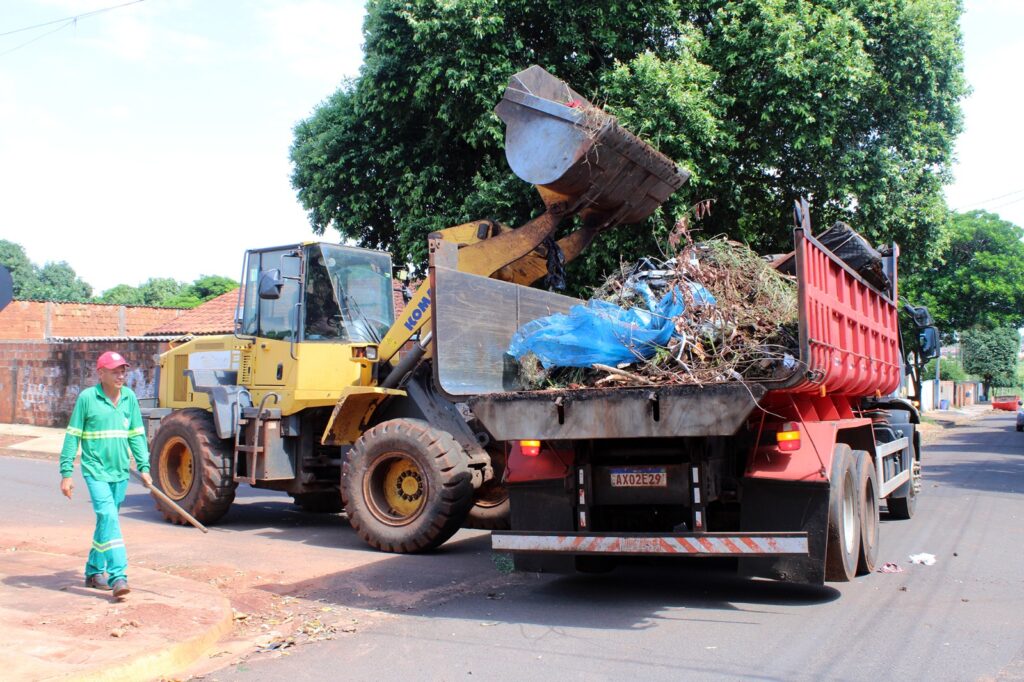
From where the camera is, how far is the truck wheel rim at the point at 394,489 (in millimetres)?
8961

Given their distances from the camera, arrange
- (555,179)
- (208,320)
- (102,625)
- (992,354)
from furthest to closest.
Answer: (992,354), (208,320), (555,179), (102,625)

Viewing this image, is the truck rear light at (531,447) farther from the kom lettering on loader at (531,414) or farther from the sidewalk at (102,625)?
the sidewalk at (102,625)

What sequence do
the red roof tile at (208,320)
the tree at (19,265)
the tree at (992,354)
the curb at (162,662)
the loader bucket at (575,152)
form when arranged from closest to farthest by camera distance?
the curb at (162,662) < the loader bucket at (575,152) < the red roof tile at (208,320) < the tree at (19,265) < the tree at (992,354)

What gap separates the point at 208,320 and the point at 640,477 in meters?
22.6

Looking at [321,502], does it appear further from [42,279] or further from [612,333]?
[42,279]

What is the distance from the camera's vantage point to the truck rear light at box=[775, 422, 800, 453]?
6.27 meters

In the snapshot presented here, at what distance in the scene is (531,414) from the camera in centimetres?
646

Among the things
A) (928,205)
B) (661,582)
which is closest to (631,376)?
(661,582)

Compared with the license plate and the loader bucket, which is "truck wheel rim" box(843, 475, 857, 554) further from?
the loader bucket

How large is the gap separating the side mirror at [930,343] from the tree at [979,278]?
98.5ft

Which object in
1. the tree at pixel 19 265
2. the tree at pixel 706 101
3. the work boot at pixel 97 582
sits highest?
the tree at pixel 19 265

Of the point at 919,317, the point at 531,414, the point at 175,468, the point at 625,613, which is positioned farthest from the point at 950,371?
the point at 531,414

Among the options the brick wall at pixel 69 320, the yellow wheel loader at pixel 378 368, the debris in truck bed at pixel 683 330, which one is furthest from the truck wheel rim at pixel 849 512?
the brick wall at pixel 69 320

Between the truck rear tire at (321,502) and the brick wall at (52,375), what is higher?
the brick wall at (52,375)
